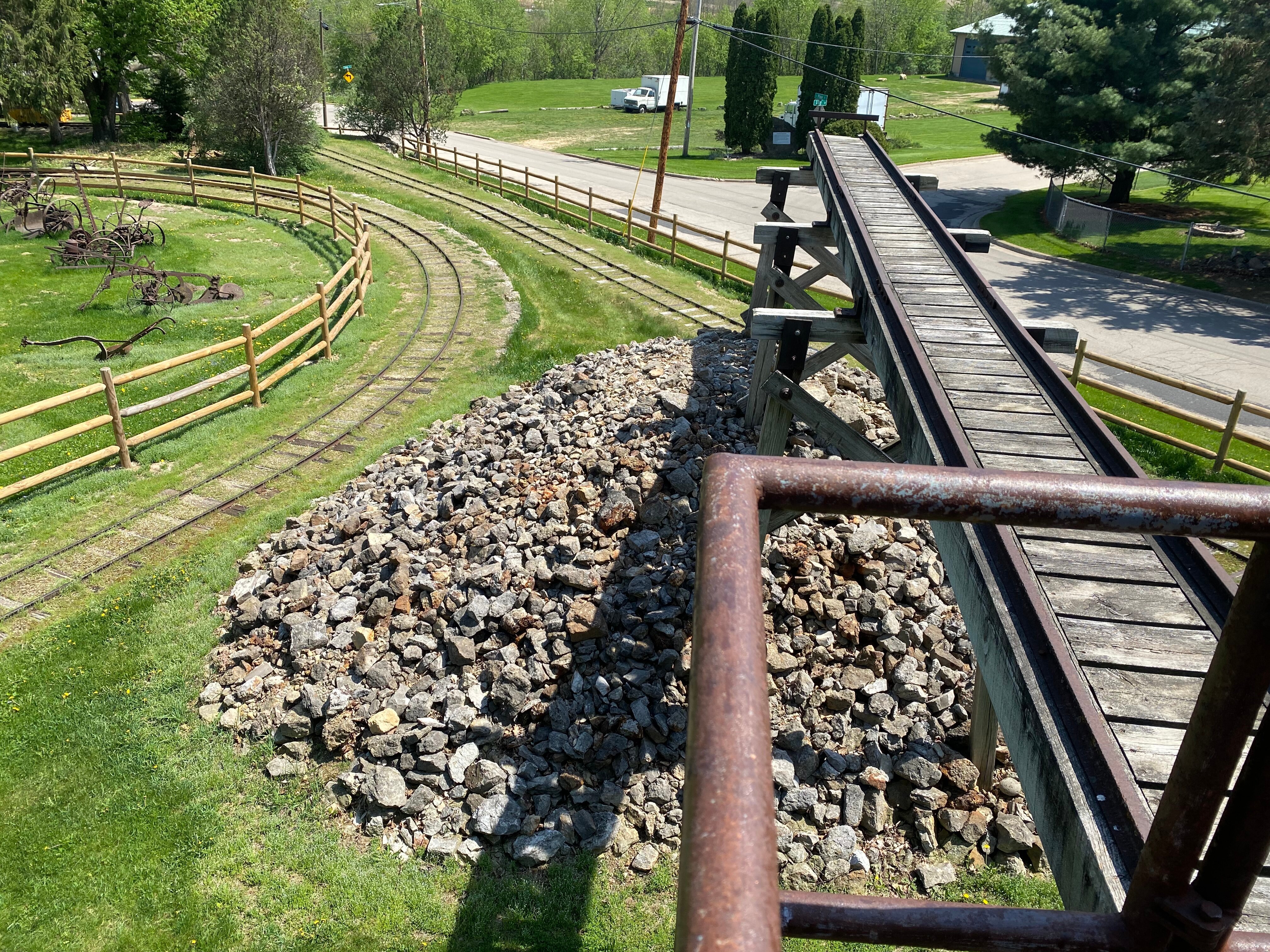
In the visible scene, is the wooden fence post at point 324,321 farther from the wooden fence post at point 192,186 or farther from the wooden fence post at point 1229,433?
the wooden fence post at point 192,186

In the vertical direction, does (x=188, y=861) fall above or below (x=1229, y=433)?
below

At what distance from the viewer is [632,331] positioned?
1942 centimetres

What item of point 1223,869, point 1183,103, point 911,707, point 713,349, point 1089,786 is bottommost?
point 911,707

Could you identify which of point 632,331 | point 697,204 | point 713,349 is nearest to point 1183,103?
point 697,204

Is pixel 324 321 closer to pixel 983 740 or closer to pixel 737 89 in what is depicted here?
pixel 983 740

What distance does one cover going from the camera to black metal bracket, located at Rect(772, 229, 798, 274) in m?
11.1

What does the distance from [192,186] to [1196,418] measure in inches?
1310

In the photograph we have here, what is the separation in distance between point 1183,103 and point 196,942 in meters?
32.5

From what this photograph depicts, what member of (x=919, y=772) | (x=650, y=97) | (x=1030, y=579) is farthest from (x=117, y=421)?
(x=650, y=97)

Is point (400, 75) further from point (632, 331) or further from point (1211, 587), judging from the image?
point (1211, 587)

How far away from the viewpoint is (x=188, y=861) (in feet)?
22.9

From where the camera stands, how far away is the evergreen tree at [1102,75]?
27.6 metres

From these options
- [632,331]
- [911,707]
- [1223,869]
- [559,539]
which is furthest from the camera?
[632,331]

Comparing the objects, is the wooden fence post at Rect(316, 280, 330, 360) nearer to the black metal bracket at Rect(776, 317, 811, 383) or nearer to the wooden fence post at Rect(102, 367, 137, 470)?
the wooden fence post at Rect(102, 367, 137, 470)
